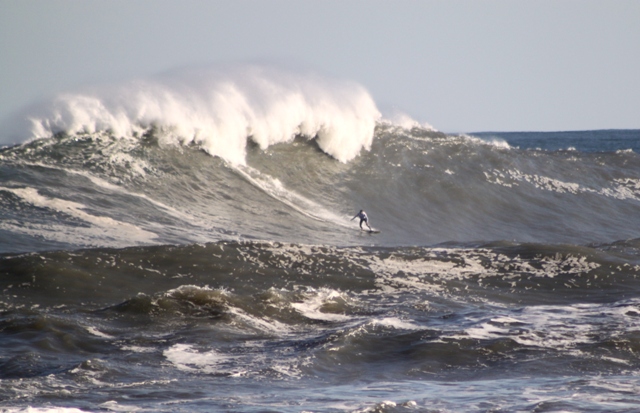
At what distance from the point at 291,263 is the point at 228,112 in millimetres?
9017

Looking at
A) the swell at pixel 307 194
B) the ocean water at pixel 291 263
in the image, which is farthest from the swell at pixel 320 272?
the swell at pixel 307 194

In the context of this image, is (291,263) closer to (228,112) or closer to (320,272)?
(320,272)

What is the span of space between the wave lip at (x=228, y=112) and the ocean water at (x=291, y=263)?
6 cm

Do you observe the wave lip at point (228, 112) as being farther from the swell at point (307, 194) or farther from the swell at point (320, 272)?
the swell at point (320, 272)

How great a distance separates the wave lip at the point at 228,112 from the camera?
17.6 m

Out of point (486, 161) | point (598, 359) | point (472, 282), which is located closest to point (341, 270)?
point (472, 282)

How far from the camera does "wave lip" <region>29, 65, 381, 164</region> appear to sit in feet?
57.8

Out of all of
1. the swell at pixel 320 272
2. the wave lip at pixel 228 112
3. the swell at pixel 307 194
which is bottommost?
the swell at pixel 320 272

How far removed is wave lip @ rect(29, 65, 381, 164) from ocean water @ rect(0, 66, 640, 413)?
0.20ft

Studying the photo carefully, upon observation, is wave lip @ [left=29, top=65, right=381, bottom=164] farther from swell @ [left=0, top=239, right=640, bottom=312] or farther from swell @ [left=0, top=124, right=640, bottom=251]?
swell @ [left=0, top=239, right=640, bottom=312]

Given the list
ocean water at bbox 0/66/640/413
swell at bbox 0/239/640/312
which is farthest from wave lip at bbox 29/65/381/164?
swell at bbox 0/239/640/312

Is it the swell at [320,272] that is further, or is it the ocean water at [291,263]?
the swell at [320,272]

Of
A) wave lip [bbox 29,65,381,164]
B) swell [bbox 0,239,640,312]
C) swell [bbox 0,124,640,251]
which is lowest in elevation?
swell [bbox 0,239,640,312]

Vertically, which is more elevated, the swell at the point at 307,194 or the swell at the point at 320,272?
the swell at the point at 307,194
